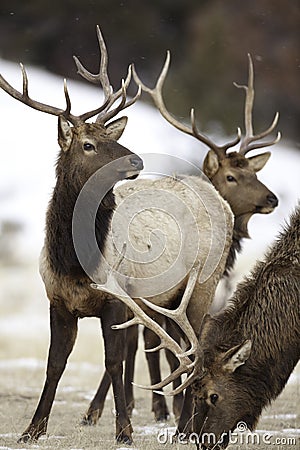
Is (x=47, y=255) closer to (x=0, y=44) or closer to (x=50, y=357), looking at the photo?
(x=50, y=357)

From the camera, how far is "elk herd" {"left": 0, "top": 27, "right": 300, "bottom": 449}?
6164 mm

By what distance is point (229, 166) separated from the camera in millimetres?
8922

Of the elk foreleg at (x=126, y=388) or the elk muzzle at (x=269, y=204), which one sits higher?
the elk muzzle at (x=269, y=204)

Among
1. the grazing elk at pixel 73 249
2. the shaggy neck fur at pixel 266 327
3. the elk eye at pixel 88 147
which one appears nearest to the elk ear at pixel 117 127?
the grazing elk at pixel 73 249

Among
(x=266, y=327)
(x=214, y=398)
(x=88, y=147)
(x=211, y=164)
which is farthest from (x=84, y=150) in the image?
(x=211, y=164)

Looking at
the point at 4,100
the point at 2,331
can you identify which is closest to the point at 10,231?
the point at 2,331

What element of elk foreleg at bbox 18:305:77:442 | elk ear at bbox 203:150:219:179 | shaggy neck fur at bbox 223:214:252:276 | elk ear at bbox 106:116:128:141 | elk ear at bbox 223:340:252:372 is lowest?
elk foreleg at bbox 18:305:77:442

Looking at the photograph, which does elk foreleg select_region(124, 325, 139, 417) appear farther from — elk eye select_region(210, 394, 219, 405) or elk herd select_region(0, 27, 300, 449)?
elk eye select_region(210, 394, 219, 405)

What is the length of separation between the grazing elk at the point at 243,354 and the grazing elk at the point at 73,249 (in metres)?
0.48

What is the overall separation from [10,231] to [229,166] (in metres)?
10.7

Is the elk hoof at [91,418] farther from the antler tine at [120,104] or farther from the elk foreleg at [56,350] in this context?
the antler tine at [120,104]

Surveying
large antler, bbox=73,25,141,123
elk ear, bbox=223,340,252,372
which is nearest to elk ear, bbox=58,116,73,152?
large antler, bbox=73,25,141,123

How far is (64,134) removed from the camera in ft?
22.5

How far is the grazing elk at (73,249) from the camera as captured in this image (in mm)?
6852
